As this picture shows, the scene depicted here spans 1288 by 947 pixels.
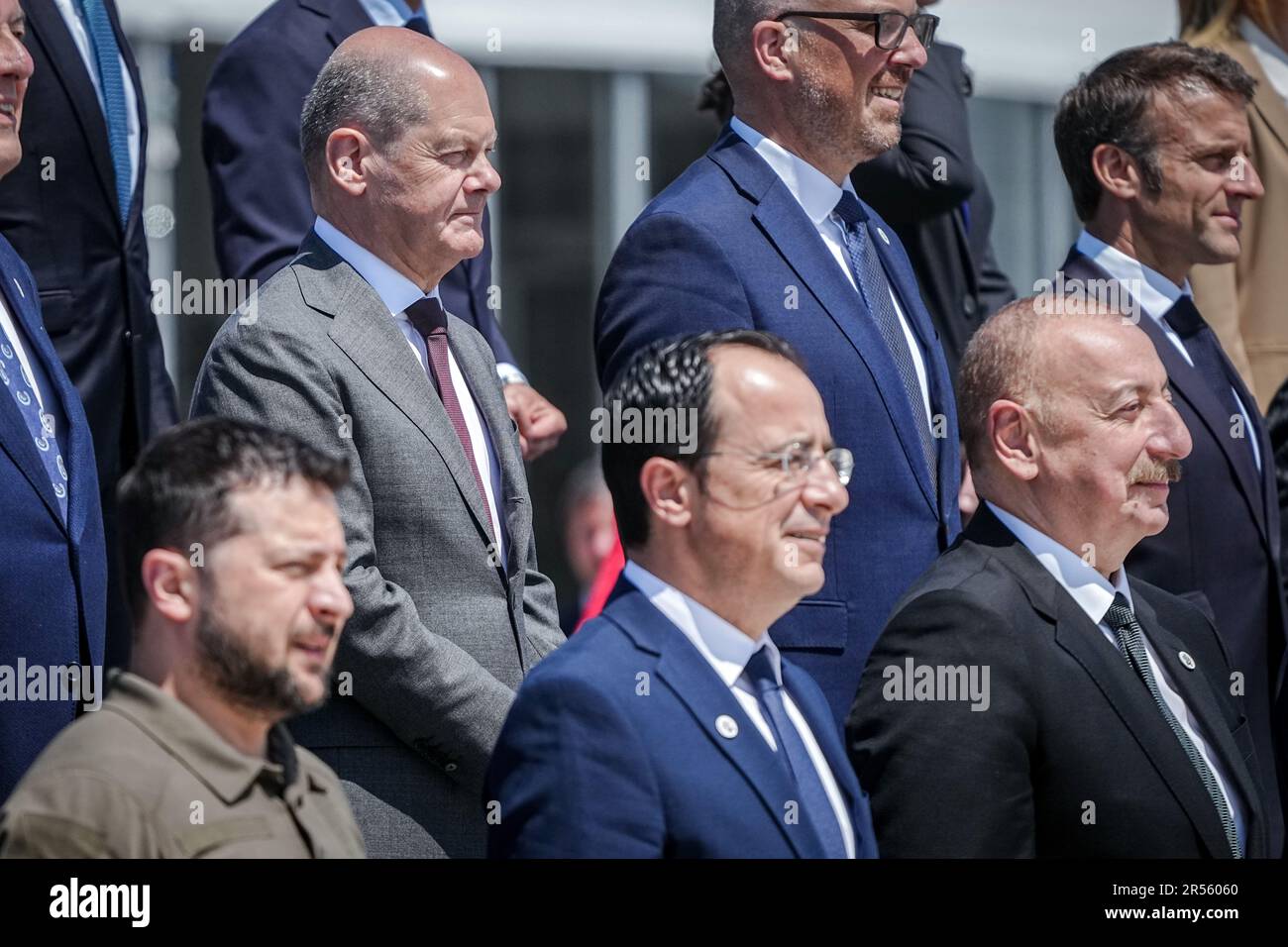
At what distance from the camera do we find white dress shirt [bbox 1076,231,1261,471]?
183 inches

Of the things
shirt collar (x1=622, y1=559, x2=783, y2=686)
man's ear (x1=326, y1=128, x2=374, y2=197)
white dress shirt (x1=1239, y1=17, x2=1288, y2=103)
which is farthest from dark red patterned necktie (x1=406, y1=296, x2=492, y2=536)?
white dress shirt (x1=1239, y1=17, x2=1288, y2=103)

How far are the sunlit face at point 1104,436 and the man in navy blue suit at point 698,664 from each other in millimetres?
593

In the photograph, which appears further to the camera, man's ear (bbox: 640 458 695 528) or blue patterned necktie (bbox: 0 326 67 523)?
blue patterned necktie (bbox: 0 326 67 523)

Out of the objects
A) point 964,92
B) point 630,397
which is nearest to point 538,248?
point 964,92

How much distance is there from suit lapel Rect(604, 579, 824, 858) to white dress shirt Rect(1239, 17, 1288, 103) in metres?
2.96

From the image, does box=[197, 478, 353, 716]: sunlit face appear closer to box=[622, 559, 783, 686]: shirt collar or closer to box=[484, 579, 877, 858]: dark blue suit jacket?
box=[484, 579, 877, 858]: dark blue suit jacket

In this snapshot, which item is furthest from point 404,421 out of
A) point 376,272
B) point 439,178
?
point 439,178

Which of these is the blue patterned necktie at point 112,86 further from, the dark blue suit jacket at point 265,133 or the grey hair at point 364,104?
the grey hair at point 364,104

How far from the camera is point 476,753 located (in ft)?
Result: 11.5

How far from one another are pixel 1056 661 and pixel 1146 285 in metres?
1.48

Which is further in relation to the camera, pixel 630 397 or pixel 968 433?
pixel 968 433

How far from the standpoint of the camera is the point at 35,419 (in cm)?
367
